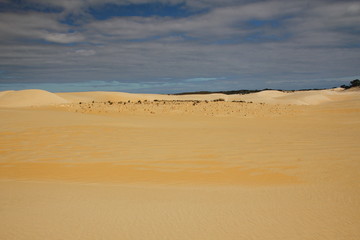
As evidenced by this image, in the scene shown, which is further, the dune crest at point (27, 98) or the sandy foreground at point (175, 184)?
the dune crest at point (27, 98)

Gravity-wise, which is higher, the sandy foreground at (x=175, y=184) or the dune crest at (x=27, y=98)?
the dune crest at (x=27, y=98)

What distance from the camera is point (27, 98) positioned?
108 feet

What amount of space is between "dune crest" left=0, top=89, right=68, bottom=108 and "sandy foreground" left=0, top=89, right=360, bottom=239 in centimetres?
2338

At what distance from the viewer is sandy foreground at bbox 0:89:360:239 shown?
322 cm

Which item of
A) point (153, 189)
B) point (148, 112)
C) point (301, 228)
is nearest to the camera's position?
point (301, 228)

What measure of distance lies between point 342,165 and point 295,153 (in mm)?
1289

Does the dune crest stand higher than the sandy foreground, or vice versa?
the dune crest

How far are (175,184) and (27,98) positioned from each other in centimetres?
3239

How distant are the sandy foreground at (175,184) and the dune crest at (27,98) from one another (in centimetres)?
2338

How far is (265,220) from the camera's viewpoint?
3406 millimetres

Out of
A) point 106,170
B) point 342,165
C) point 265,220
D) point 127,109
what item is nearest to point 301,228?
point 265,220

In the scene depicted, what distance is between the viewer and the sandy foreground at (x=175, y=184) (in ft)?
10.6

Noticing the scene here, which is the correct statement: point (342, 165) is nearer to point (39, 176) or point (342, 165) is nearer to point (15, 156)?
point (39, 176)

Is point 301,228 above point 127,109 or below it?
below
